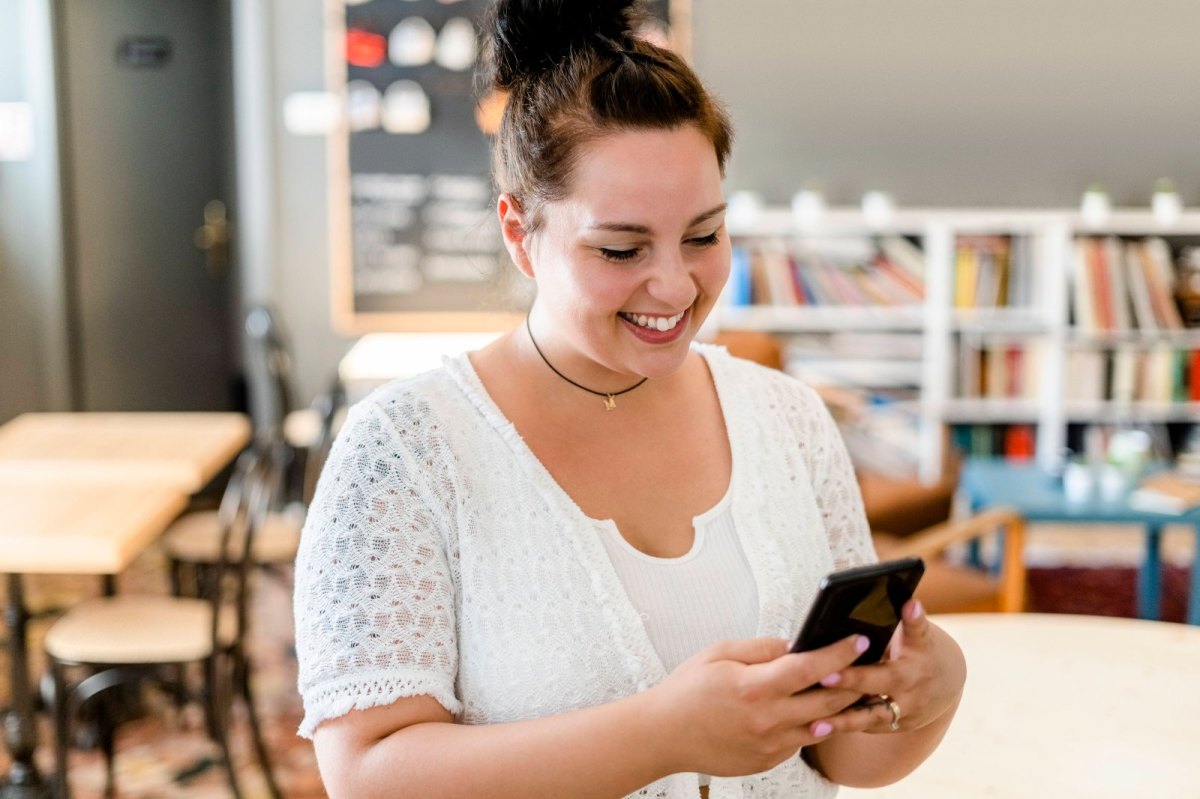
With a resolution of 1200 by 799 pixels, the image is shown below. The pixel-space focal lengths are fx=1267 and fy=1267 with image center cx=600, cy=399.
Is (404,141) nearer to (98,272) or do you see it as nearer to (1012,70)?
(98,272)

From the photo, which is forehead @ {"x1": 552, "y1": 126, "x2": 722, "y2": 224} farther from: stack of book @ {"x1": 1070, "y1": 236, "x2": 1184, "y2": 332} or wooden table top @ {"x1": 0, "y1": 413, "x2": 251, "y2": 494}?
stack of book @ {"x1": 1070, "y1": 236, "x2": 1184, "y2": 332}

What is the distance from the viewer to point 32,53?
521 centimetres

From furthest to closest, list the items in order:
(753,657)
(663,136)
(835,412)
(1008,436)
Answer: (1008,436) < (835,412) < (663,136) < (753,657)

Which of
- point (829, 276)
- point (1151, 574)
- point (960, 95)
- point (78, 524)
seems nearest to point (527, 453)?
point (78, 524)

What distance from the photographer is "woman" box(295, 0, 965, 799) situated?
1007 mm

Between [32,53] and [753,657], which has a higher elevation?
[32,53]

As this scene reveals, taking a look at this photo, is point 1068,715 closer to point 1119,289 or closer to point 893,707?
point 893,707

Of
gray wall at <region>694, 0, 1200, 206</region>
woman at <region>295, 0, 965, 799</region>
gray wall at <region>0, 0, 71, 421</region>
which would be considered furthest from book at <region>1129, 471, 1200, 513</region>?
gray wall at <region>0, 0, 71, 421</region>

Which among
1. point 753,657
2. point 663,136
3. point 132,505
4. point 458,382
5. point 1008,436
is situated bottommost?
point 1008,436

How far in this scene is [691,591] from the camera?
1175 millimetres

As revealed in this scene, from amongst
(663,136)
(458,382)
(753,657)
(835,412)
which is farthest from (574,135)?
(835,412)

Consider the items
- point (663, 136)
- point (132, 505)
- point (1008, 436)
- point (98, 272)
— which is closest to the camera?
point (663, 136)

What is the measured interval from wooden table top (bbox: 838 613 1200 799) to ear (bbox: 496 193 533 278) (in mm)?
698

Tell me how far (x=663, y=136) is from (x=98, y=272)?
496 cm
